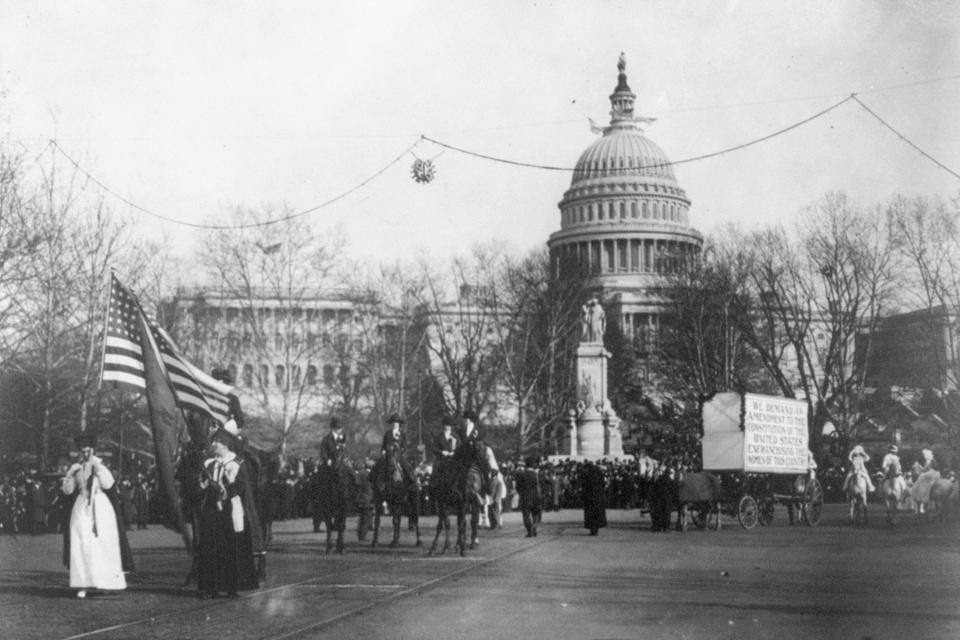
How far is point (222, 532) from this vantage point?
13.6m

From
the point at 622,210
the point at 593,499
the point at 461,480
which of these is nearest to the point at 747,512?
the point at 593,499

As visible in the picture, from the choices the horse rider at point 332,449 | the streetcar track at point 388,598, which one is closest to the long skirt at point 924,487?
the streetcar track at point 388,598

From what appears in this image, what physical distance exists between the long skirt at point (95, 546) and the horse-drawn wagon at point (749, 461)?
14361mm

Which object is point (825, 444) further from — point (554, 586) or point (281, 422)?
point (554, 586)

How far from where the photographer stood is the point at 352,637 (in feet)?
34.8

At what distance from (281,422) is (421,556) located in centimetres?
3120

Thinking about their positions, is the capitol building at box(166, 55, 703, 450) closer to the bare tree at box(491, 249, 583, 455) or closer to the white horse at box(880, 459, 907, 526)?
the bare tree at box(491, 249, 583, 455)

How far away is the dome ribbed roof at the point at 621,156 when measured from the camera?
417 ft

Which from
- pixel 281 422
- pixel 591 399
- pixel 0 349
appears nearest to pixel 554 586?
pixel 0 349

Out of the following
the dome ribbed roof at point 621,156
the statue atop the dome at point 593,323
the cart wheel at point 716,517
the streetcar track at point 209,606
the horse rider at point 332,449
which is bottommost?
the streetcar track at point 209,606

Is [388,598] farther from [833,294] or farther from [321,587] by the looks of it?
[833,294]

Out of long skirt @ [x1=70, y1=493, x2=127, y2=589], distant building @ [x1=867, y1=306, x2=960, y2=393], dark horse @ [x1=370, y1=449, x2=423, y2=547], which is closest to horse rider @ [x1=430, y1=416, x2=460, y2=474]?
dark horse @ [x1=370, y1=449, x2=423, y2=547]

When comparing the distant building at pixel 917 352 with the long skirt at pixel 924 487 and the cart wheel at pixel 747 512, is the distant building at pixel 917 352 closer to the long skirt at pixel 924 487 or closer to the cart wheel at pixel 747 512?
the long skirt at pixel 924 487

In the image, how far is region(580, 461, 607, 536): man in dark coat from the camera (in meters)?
25.4
